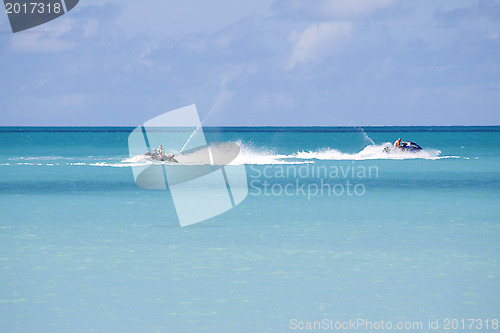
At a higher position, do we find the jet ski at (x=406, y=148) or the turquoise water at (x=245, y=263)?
the turquoise water at (x=245, y=263)

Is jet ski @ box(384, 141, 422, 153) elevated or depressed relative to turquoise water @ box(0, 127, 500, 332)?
depressed

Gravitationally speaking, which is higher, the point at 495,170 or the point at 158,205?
the point at 158,205

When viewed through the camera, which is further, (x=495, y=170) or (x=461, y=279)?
(x=495, y=170)

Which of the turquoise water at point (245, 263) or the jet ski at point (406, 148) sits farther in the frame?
the jet ski at point (406, 148)

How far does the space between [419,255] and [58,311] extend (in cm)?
711

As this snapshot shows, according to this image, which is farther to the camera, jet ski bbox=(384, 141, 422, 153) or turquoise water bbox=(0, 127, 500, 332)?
jet ski bbox=(384, 141, 422, 153)

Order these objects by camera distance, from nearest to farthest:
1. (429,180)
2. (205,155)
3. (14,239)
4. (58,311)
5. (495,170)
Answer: (58,311) < (14,239) < (429,180) < (495,170) < (205,155)

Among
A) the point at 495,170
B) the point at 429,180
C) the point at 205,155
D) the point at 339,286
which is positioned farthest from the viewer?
the point at 205,155

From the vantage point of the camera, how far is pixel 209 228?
1627cm

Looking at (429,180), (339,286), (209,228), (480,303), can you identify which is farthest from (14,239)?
(429,180)

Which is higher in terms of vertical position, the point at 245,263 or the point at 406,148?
the point at 245,263

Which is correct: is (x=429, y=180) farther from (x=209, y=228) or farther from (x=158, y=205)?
(x=209, y=228)

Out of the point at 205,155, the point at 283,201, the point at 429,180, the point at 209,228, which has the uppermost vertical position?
the point at 209,228

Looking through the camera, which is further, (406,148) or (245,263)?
(406,148)
